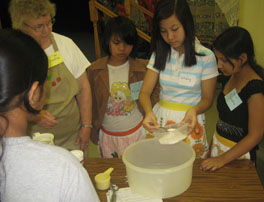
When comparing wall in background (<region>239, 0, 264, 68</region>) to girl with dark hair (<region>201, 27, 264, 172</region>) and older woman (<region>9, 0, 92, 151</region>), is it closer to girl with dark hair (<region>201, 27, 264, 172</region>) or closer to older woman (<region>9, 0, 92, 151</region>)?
girl with dark hair (<region>201, 27, 264, 172</region>)

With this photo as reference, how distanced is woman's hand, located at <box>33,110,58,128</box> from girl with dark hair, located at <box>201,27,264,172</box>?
0.82m

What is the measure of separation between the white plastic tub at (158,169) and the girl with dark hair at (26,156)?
0.38 metres

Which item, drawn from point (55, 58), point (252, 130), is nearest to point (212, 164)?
point (252, 130)

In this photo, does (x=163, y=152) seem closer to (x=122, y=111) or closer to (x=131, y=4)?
(x=122, y=111)

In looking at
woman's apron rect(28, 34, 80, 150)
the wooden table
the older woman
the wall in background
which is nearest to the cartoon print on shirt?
the older woman

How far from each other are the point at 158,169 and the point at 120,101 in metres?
0.94

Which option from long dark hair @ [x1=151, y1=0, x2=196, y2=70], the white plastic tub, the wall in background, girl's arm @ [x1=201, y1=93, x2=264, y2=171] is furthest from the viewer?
the wall in background

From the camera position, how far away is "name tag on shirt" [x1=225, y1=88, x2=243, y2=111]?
1385 millimetres

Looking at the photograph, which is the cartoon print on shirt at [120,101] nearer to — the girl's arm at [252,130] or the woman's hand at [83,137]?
the woman's hand at [83,137]

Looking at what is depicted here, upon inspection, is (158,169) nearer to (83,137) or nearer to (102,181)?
(102,181)

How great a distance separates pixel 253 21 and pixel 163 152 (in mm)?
1681

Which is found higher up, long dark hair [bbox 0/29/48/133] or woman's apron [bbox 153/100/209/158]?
long dark hair [bbox 0/29/48/133]

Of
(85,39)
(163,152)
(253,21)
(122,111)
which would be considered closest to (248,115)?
(163,152)

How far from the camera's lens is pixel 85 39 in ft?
26.5
